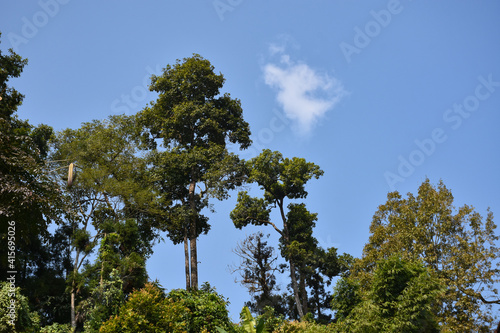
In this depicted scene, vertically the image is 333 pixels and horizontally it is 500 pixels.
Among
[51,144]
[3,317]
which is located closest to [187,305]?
[3,317]

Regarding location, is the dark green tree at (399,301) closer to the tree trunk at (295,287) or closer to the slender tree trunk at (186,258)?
the tree trunk at (295,287)

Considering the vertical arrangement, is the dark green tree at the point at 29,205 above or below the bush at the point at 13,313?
above

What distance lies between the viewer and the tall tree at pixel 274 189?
2764cm

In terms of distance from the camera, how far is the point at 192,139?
27125mm

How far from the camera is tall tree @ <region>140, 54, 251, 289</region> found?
2491cm

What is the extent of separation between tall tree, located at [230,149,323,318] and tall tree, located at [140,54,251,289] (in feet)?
5.46

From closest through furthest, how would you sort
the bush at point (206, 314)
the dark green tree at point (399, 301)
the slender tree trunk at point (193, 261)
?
the dark green tree at point (399, 301) → the bush at point (206, 314) → the slender tree trunk at point (193, 261)

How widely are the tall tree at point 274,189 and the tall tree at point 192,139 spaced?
1664 millimetres

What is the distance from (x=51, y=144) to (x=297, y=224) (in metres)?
17.2

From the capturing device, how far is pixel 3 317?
1442cm

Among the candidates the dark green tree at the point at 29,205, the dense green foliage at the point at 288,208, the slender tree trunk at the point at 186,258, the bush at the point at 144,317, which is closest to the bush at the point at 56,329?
the dark green tree at the point at 29,205

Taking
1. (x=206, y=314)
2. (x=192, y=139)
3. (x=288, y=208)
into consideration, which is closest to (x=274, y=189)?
(x=288, y=208)

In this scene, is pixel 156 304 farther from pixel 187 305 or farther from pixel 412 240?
pixel 412 240

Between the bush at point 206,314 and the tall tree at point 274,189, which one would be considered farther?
the tall tree at point 274,189
